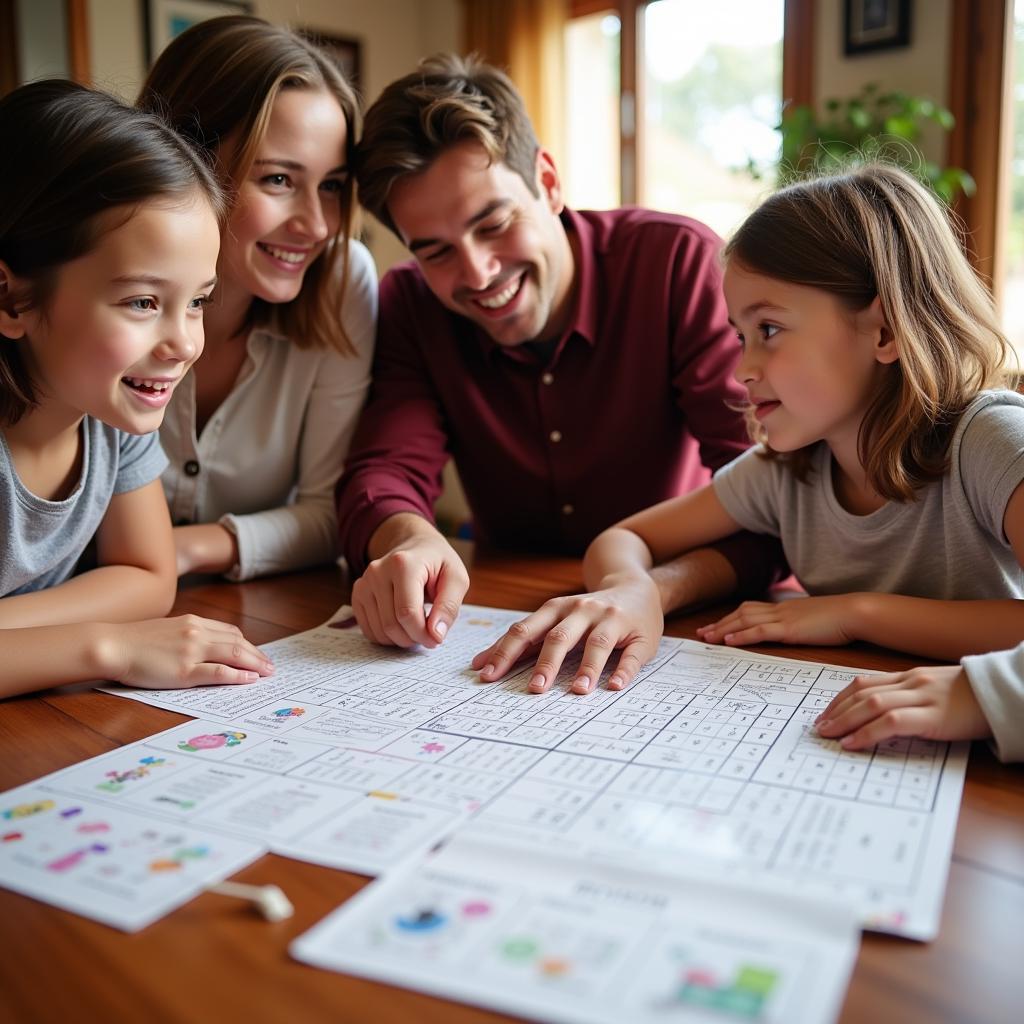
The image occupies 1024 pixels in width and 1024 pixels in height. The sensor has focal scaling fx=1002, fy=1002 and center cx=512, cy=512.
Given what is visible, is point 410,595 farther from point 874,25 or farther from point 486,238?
point 874,25

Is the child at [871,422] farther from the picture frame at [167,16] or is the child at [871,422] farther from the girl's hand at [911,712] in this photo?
the picture frame at [167,16]

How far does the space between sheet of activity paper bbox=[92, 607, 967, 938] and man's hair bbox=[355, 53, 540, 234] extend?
0.84 meters

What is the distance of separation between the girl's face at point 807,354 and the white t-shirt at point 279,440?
73 cm

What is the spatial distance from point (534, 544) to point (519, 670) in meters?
0.86

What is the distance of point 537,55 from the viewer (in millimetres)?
4348

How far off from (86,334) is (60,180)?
154 millimetres

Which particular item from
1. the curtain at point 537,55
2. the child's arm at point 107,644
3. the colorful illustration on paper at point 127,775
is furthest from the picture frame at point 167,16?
the colorful illustration on paper at point 127,775

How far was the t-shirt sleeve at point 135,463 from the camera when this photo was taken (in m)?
1.24

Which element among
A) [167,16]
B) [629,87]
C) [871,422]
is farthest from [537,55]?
Answer: [871,422]

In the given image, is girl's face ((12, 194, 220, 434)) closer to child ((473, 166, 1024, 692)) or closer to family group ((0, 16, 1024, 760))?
family group ((0, 16, 1024, 760))

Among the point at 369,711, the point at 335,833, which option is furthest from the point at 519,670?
the point at 335,833

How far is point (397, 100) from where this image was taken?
58.9 inches

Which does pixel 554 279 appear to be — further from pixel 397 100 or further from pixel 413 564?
pixel 413 564

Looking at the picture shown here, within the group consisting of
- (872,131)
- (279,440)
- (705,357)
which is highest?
(872,131)
